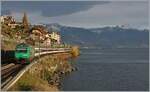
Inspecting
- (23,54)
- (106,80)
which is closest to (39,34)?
(106,80)

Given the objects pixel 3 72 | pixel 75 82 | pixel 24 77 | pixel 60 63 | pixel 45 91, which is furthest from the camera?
pixel 60 63

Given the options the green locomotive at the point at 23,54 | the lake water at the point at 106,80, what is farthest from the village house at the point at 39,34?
the green locomotive at the point at 23,54

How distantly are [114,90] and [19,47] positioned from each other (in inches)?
580

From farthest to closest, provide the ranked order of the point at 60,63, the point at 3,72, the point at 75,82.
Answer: the point at 60,63
the point at 75,82
the point at 3,72

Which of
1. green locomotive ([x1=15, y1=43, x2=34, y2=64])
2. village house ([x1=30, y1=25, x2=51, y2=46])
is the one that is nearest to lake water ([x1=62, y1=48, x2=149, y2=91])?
green locomotive ([x1=15, y1=43, x2=34, y2=64])

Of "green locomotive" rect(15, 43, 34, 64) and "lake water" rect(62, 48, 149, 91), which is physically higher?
"green locomotive" rect(15, 43, 34, 64)

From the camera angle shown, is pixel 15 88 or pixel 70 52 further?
pixel 70 52

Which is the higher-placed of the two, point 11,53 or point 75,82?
point 11,53

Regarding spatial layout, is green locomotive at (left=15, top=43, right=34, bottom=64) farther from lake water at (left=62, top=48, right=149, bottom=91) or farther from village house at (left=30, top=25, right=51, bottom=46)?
village house at (left=30, top=25, right=51, bottom=46)

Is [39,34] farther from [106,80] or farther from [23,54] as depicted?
[23,54]

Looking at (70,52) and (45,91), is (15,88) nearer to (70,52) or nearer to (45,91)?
(45,91)

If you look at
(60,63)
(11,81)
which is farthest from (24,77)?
(60,63)

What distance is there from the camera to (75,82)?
68.7 meters

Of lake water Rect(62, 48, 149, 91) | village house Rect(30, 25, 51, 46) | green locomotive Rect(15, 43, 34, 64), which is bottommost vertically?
lake water Rect(62, 48, 149, 91)
